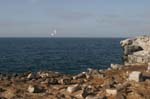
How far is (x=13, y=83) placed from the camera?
24734 mm

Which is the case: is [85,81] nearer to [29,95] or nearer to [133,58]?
[29,95]

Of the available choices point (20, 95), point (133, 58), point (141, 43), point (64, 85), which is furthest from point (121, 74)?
point (141, 43)

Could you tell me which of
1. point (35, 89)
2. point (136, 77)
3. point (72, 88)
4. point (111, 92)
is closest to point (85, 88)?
point (72, 88)

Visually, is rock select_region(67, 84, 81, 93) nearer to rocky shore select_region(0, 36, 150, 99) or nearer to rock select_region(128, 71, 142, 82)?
rocky shore select_region(0, 36, 150, 99)

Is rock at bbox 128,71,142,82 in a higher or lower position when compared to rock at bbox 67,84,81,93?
higher

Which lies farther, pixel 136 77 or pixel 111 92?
pixel 136 77

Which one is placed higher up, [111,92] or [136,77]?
[136,77]

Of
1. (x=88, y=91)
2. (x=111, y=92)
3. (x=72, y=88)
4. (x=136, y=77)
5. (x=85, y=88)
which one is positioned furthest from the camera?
Result: (x=136, y=77)

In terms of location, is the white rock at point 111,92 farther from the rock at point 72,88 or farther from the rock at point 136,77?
the rock at point 136,77

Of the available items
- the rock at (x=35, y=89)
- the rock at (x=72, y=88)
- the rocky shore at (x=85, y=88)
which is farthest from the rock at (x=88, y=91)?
the rock at (x=35, y=89)

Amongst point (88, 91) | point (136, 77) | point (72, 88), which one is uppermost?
point (136, 77)

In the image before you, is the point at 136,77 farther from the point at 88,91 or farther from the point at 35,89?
the point at 35,89

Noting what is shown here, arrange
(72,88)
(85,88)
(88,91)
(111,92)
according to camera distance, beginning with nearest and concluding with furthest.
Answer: (111,92)
(88,91)
(72,88)
(85,88)

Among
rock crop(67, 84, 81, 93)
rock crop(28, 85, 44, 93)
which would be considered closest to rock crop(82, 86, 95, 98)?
rock crop(67, 84, 81, 93)
